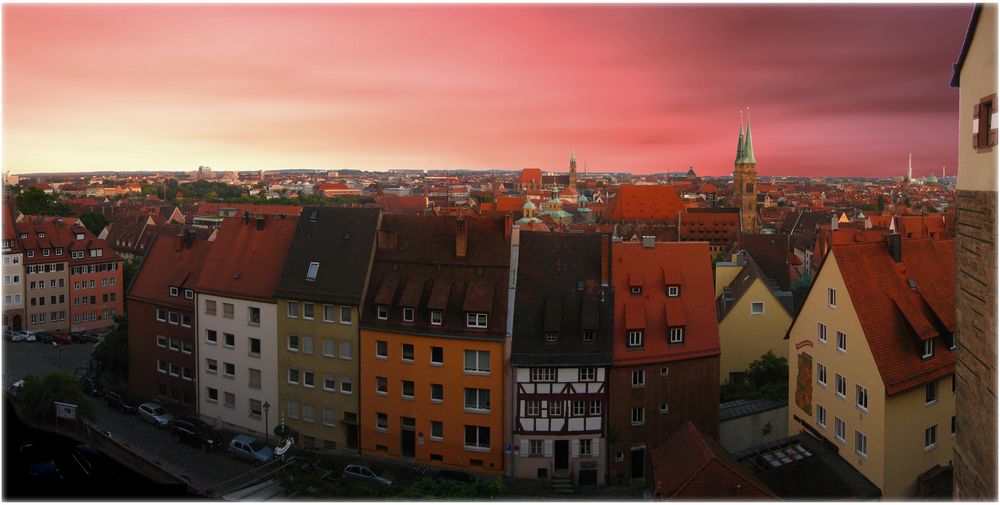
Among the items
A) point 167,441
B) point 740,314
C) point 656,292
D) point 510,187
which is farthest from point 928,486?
point 510,187

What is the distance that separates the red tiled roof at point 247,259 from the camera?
74.0ft

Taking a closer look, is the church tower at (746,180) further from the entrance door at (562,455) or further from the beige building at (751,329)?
the entrance door at (562,455)

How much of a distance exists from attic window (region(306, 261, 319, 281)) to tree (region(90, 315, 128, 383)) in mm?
9099

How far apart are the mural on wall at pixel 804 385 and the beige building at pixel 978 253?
29.1 feet

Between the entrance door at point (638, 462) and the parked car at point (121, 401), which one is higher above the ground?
the parked car at point (121, 401)

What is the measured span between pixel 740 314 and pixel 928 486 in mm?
9972

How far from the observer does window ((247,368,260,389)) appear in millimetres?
22125

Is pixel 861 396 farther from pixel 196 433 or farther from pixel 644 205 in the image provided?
pixel 644 205

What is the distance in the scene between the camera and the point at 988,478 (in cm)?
788

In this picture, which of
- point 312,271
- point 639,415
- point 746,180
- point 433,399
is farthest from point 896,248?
point 746,180

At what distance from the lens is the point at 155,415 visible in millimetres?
22516

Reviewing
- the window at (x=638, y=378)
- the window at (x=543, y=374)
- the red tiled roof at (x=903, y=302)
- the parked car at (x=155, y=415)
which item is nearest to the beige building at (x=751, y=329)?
the window at (x=638, y=378)

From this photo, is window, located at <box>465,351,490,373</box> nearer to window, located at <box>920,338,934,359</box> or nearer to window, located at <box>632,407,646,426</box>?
window, located at <box>632,407,646,426</box>

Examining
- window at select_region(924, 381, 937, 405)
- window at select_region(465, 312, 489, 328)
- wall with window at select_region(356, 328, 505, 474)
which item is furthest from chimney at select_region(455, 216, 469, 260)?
window at select_region(924, 381, 937, 405)
